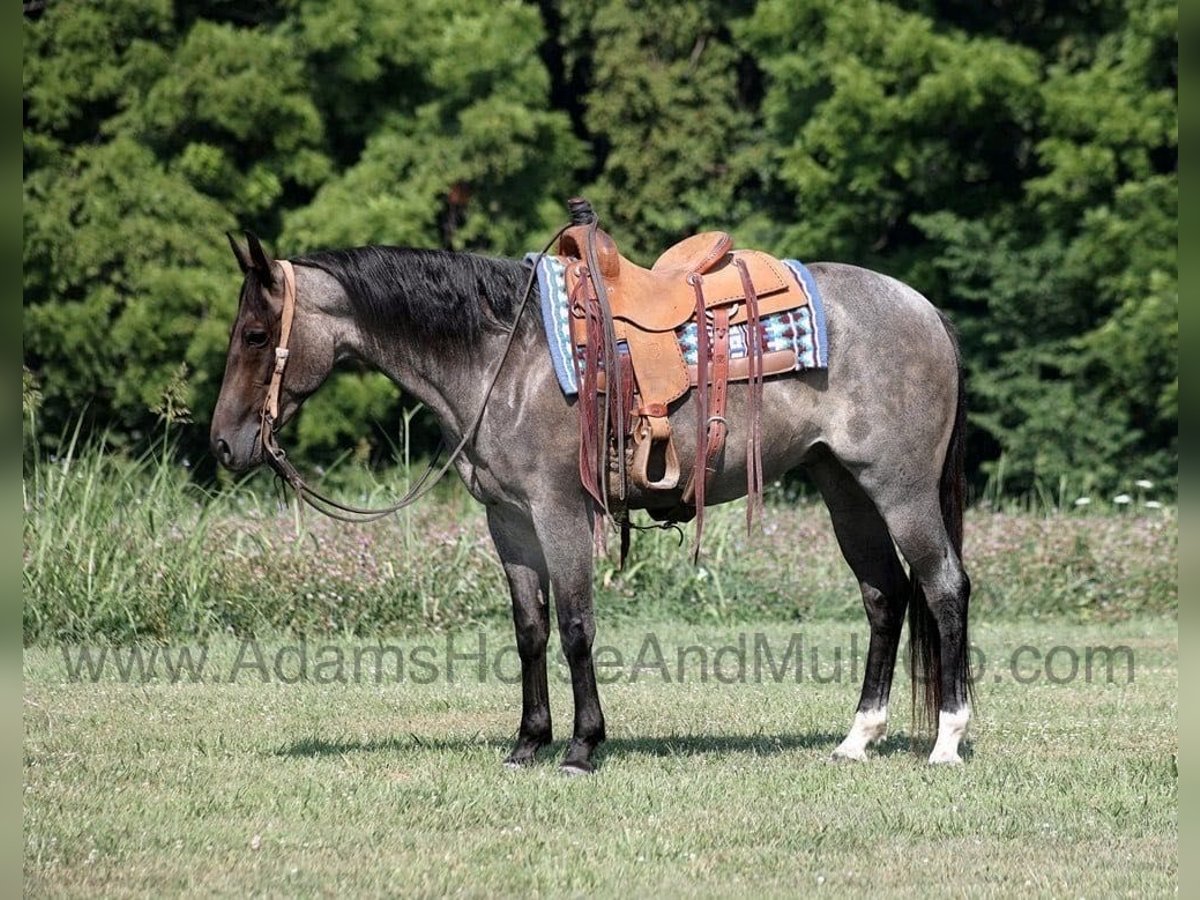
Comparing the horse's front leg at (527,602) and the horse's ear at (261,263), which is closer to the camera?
the horse's ear at (261,263)

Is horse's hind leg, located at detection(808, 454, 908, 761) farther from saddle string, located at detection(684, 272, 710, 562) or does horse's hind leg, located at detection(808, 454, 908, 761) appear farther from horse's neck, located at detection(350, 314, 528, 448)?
horse's neck, located at detection(350, 314, 528, 448)

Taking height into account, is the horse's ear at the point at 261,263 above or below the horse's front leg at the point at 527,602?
above

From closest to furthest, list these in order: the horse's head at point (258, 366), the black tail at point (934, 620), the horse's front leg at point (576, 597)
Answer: the horse's head at point (258, 366) < the horse's front leg at point (576, 597) < the black tail at point (934, 620)

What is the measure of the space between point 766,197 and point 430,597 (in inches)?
505

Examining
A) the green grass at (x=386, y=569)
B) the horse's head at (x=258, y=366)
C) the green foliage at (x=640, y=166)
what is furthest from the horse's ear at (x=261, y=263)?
the green foliage at (x=640, y=166)

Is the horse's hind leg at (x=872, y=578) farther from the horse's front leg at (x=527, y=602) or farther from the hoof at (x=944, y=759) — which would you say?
the horse's front leg at (x=527, y=602)

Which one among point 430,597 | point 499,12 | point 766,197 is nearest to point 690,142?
point 766,197

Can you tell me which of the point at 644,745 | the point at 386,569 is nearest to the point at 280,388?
→ the point at 644,745

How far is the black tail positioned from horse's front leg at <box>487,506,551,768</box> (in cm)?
153

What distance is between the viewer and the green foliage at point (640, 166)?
17984mm

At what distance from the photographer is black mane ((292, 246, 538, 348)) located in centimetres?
616

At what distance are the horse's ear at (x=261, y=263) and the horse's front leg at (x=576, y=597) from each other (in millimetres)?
1349

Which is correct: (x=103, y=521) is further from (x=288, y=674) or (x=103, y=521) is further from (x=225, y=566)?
(x=288, y=674)

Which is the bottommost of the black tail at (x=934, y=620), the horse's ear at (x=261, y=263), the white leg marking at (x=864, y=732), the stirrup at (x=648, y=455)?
the white leg marking at (x=864, y=732)
